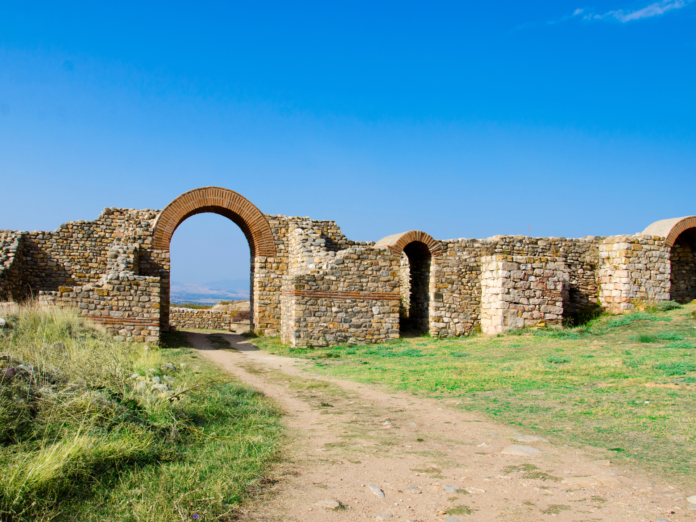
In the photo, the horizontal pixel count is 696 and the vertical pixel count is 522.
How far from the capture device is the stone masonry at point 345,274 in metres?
12.7

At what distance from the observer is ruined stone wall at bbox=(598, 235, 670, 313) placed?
14562 millimetres

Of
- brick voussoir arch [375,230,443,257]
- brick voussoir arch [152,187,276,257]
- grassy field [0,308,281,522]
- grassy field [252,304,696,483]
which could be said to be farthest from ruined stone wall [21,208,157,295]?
grassy field [0,308,281,522]

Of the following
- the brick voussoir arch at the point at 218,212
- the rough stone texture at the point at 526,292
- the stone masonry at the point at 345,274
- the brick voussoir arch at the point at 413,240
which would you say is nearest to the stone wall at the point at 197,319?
the stone masonry at the point at 345,274

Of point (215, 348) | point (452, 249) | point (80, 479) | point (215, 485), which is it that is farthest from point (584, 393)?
point (215, 348)

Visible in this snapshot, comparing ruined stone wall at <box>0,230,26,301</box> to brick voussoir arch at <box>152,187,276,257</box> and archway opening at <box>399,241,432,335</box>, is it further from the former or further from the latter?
archway opening at <box>399,241,432,335</box>

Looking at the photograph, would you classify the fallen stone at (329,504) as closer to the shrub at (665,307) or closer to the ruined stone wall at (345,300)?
the ruined stone wall at (345,300)

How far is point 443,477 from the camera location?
3824 mm

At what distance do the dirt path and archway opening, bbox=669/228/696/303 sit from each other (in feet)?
45.1

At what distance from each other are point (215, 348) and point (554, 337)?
879 centimetres

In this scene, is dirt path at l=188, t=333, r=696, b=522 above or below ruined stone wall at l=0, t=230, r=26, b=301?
below

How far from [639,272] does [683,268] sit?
2.72 m

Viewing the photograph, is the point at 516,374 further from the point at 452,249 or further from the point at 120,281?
the point at 120,281

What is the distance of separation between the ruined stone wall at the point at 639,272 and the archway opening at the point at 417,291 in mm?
5674

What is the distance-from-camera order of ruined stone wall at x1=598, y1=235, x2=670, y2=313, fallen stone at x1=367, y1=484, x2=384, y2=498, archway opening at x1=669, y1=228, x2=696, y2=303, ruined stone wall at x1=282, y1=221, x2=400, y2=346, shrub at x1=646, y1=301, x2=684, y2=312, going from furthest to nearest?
archway opening at x1=669, y1=228, x2=696, y2=303
ruined stone wall at x1=598, y1=235, x2=670, y2=313
shrub at x1=646, y1=301, x2=684, y2=312
ruined stone wall at x1=282, y1=221, x2=400, y2=346
fallen stone at x1=367, y1=484, x2=384, y2=498
